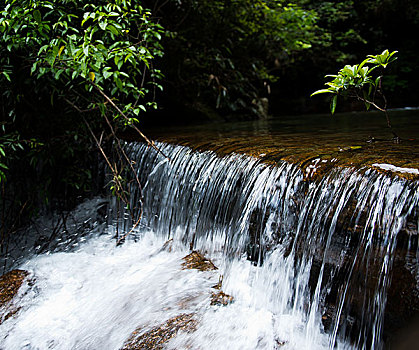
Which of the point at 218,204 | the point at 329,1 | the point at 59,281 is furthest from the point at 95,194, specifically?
the point at 329,1

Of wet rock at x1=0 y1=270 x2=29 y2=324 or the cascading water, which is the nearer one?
the cascading water

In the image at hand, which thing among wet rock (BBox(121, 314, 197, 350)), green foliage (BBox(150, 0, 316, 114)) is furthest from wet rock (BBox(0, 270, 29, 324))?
green foliage (BBox(150, 0, 316, 114))

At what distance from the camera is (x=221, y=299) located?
229 cm

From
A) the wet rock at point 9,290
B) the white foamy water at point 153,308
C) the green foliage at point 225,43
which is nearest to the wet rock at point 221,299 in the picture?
the white foamy water at point 153,308

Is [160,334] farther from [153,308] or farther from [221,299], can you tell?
[221,299]

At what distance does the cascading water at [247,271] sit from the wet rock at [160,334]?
0.19 feet

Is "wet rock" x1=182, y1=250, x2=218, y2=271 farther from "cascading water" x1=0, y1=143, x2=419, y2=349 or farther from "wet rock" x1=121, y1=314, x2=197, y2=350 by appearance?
"wet rock" x1=121, y1=314, x2=197, y2=350

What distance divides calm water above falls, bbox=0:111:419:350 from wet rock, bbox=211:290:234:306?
3 cm

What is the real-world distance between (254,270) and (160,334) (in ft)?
2.52

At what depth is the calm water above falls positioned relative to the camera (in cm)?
176

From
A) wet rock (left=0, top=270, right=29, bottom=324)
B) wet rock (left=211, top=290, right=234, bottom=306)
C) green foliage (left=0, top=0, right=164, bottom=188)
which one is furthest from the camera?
green foliage (left=0, top=0, right=164, bottom=188)

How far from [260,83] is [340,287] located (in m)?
7.90

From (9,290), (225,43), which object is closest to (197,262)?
(9,290)

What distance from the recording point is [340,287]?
6.12 ft
